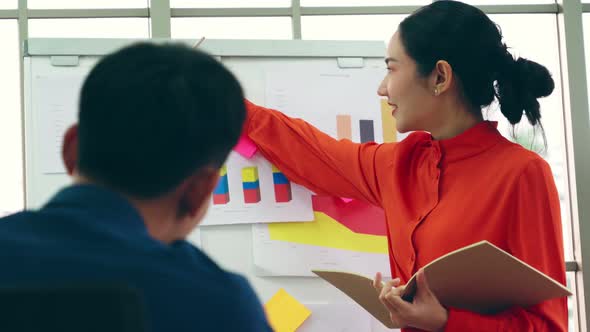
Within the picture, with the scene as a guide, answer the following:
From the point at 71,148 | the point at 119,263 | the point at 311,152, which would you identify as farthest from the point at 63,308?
the point at 311,152

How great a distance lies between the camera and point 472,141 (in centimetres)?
210

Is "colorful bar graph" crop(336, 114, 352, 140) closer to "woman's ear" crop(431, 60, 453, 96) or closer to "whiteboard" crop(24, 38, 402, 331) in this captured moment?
"whiteboard" crop(24, 38, 402, 331)

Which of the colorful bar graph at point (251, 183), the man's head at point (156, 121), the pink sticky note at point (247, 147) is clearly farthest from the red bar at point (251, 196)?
the man's head at point (156, 121)

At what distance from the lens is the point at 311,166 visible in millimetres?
2377

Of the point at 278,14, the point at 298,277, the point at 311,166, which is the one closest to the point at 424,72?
the point at 311,166

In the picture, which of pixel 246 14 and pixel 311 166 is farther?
pixel 246 14

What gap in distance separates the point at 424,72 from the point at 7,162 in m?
1.53

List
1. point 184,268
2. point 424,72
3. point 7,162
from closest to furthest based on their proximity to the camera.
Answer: point 184,268
point 424,72
point 7,162

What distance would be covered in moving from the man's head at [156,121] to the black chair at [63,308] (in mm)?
169

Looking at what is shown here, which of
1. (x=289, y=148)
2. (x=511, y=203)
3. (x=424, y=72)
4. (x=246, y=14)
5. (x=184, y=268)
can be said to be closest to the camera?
(x=184, y=268)

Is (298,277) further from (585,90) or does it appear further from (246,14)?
(585,90)

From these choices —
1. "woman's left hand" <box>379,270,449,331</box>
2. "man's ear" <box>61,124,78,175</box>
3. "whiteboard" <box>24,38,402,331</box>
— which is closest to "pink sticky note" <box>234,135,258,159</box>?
"whiteboard" <box>24,38,402,331</box>

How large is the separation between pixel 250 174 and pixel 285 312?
41 centimetres

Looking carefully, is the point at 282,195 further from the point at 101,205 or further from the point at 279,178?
the point at 101,205
